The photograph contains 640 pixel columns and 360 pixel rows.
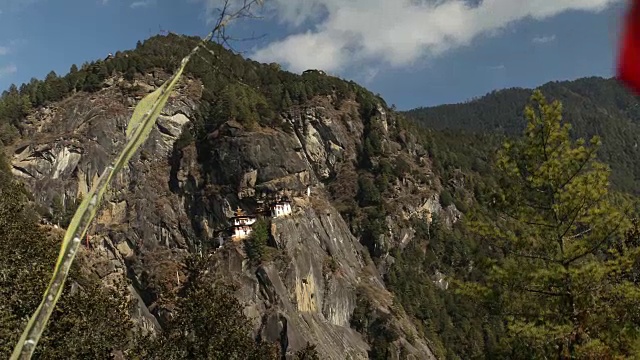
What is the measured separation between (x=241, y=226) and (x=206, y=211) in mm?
16021

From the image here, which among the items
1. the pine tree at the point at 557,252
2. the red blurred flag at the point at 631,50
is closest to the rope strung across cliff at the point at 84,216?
the red blurred flag at the point at 631,50

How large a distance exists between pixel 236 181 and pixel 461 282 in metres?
77.1

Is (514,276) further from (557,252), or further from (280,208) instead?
(280,208)

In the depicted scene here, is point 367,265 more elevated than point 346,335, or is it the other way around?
point 367,265

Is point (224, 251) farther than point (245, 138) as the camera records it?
No

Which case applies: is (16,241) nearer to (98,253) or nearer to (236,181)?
(98,253)

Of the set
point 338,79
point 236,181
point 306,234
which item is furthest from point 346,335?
point 338,79

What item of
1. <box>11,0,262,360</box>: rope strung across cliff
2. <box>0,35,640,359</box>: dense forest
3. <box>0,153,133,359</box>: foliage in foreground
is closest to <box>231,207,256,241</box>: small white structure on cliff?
<box>0,35,640,359</box>: dense forest

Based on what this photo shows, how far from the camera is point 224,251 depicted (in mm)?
68188

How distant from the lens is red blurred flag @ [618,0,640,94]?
0.97 m

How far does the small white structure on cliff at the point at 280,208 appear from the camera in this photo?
248 feet

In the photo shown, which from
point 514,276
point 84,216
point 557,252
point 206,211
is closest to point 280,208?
point 206,211

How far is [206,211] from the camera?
286 feet

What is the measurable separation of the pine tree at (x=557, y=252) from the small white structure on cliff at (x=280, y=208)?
6310cm
